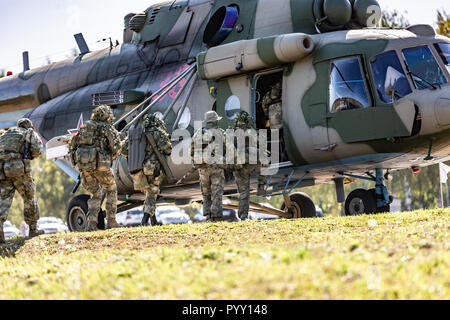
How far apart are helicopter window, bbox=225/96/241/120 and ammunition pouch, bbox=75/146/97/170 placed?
318 cm

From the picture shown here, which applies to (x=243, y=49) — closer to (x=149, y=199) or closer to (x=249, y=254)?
(x=149, y=199)

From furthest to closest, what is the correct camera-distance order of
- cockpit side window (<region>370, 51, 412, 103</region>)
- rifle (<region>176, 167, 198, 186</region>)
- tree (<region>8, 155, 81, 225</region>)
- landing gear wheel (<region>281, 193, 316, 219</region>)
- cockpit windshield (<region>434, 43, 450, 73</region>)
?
tree (<region>8, 155, 81, 225</region>) → landing gear wheel (<region>281, 193, 316, 219</region>) → rifle (<region>176, 167, 198, 186</region>) → cockpit windshield (<region>434, 43, 450, 73</region>) → cockpit side window (<region>370, 51, 412, 103</region>)

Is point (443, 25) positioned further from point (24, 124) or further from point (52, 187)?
point (52, 187)

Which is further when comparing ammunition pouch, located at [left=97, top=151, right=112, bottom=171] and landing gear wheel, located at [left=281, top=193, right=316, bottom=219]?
landing gear wheel, located at [left=281, top=193, right=316, bottom=219]

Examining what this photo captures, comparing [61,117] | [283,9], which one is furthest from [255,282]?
[61,117]

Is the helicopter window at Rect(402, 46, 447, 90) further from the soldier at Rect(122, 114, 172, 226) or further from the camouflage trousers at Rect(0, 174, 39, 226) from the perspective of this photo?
the camouflage trousers at Rect(0, 174, 39, 226)

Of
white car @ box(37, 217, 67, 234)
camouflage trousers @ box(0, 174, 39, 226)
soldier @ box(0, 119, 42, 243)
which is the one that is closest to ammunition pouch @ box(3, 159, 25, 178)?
soldier @ box(0, 119, 42, 243)

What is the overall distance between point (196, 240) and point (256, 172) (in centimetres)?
396

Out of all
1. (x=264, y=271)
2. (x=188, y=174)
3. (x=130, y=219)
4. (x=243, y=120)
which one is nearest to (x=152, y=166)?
(x=188, y=174)

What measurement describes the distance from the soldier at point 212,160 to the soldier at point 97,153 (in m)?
1.52

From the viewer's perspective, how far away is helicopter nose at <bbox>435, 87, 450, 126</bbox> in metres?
10.4

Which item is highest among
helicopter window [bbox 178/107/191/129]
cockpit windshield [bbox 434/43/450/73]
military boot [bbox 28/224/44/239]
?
cockpit windshield [bbox 434/43/450/73]

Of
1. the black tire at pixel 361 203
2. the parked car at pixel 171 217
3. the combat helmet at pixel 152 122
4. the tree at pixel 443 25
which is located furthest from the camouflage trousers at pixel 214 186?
the parked car at pixel 171 217

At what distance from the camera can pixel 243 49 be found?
12.3 m
